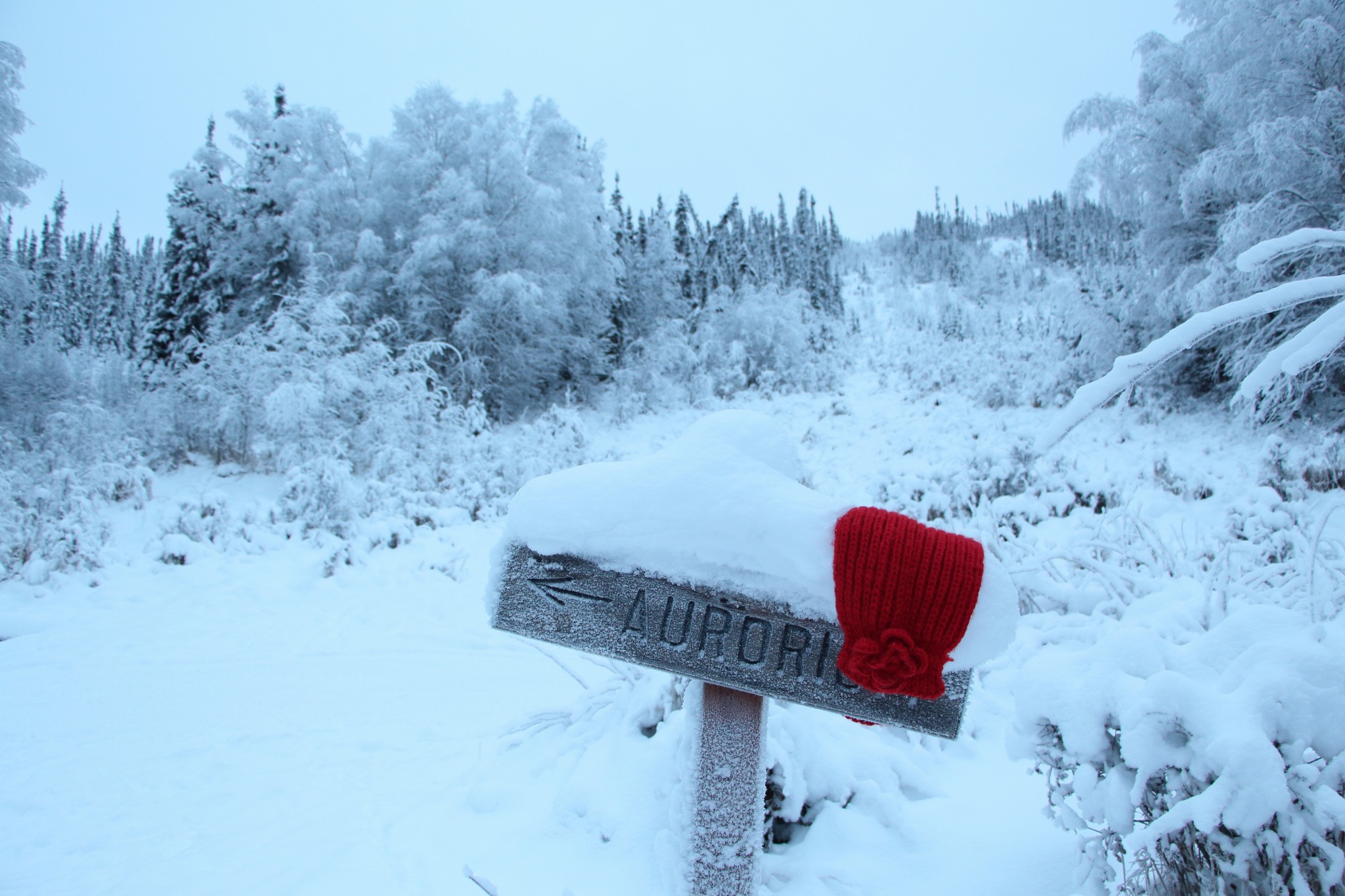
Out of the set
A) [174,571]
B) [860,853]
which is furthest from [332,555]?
[860,853]

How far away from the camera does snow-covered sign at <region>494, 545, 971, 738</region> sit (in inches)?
51.3

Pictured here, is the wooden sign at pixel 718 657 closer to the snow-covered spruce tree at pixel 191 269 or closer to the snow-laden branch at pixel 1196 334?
the snow-laden branch at pixel 1196 334

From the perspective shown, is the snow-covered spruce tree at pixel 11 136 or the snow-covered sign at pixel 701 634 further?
the snow-covered spruce tree at pixel 11 136

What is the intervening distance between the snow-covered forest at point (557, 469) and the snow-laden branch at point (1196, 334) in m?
0.02

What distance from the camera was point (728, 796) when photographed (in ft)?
5.00

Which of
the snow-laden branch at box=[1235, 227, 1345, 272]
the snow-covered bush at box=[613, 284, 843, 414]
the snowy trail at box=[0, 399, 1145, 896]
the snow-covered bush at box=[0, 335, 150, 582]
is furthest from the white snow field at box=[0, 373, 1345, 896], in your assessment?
the snow-covered bush at box=[613, 284, 843, 414]

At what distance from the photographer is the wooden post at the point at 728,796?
150 cm

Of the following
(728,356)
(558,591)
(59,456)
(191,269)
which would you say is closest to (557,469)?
(59,456)

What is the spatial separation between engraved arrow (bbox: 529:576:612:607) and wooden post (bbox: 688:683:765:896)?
1.36 ft

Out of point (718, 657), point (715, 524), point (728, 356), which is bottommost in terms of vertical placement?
point (718, 657)

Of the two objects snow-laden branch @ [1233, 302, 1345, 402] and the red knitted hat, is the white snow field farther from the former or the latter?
snow-laden branch @ [1233, 302, 1345, 402]

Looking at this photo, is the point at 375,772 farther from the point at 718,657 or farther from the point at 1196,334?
the point at 1196,334

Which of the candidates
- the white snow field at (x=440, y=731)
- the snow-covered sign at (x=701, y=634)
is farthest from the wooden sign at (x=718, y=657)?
the white snow field at (x=440, y=731)

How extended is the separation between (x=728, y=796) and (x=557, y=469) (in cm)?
748
